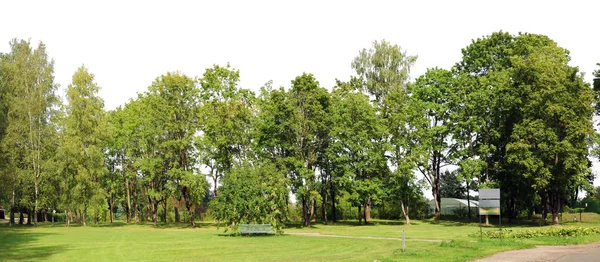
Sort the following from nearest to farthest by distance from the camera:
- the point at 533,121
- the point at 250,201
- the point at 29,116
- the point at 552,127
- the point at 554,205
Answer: the point at 250,201, the point at 533,121, the point at 552,127, the point at 554,205, the point at 29,116

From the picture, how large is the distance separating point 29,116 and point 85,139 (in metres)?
6.67

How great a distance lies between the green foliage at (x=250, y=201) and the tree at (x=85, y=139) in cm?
2284

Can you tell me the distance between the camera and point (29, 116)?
183 ft

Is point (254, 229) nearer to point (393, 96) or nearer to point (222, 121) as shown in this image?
point (222, 121)

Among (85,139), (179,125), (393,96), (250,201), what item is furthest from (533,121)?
(85,139)

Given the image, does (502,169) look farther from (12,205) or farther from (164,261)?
(12,205)

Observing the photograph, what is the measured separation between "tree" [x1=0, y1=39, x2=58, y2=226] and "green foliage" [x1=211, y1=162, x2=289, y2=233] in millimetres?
24343

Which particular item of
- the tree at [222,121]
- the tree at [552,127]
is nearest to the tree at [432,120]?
the tree at [552,127]

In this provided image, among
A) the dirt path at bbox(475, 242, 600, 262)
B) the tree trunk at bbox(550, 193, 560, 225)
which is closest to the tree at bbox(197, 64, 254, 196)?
the tree trunk at bbox(550, 193, 560, 225)

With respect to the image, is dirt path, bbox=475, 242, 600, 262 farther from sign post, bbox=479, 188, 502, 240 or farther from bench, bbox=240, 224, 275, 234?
bench, bbox=240, 224, 275, 234

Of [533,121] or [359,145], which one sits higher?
[533,121]

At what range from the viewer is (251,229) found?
128 feet

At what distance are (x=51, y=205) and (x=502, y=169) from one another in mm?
49584

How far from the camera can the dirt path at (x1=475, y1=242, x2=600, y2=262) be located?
2006 centimetres
